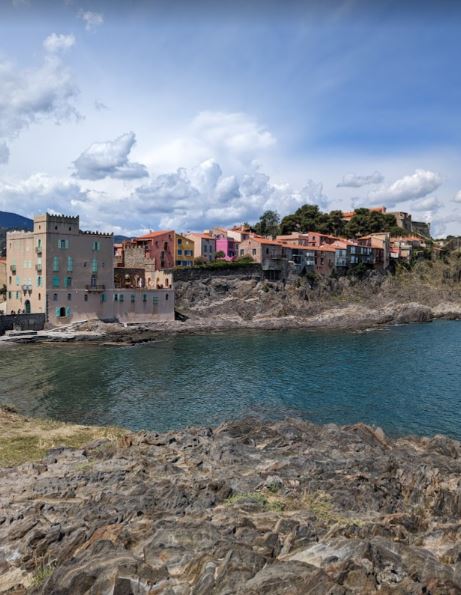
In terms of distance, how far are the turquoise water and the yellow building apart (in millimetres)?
25772

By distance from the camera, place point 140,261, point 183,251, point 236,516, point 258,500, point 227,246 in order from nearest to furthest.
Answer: point 236,516 → point 258,500 → point 140,261 → point 183,251 → point 227,246

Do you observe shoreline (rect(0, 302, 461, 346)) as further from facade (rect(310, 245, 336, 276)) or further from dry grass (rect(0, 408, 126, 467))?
dry grass (rect(0, 408, 126, 467))

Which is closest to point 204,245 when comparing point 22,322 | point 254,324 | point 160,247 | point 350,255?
point 160,247

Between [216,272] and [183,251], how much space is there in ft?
23.3

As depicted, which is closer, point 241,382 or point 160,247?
point 241,382

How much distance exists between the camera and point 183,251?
93.0 meters

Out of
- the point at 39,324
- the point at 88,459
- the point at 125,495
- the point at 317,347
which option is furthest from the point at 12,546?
the point at 39,324

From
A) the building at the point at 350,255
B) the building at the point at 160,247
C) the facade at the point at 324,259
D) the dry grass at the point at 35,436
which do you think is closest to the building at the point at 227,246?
the building at the point at 160,247

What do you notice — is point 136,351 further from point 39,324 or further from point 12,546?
point 12,546

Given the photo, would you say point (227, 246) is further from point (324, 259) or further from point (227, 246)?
point (324, 259)

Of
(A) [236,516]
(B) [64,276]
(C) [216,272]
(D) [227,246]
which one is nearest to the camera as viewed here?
(A) [236,516]

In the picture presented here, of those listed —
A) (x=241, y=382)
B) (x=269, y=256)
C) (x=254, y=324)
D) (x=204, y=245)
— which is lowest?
(x=241, y=382)

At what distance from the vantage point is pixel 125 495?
57.3 feet

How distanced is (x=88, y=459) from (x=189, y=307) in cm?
6413
